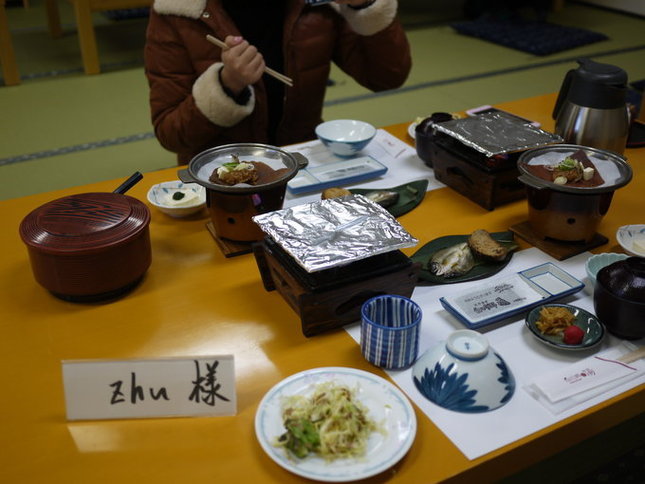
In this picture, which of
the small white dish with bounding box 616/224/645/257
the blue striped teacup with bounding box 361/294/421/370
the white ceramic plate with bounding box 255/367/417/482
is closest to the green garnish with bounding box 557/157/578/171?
the small white dish with bounding box 616/224/645/257

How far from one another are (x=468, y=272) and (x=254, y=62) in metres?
0.84

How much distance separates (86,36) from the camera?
4.62 meters

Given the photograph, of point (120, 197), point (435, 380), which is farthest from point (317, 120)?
point (435, 380)

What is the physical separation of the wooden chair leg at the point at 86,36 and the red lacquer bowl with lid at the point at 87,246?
3.77 meters

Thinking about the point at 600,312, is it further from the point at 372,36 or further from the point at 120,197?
the point at 372,36

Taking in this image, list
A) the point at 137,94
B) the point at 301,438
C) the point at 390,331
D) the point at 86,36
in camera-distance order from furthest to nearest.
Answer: the point at 86,36 < the point at 137,94 < the point at 390,331 < the point at 301,438

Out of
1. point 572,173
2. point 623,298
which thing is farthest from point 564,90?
point 623,298

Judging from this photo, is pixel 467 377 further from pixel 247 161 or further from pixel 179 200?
pixel 179 200

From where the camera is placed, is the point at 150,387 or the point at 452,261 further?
the point at 452,261

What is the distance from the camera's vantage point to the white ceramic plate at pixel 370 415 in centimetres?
86

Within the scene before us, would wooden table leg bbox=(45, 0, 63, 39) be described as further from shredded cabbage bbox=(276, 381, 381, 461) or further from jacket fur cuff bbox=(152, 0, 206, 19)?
shredded cabbage bbox=(276, 381, 381, 461)

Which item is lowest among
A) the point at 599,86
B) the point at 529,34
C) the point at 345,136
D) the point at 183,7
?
the point at 529,34

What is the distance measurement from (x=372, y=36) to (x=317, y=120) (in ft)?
1.25

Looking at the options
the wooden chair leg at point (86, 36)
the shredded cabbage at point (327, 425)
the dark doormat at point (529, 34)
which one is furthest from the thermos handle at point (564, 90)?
the wooden chair leg at point (86, 36)
